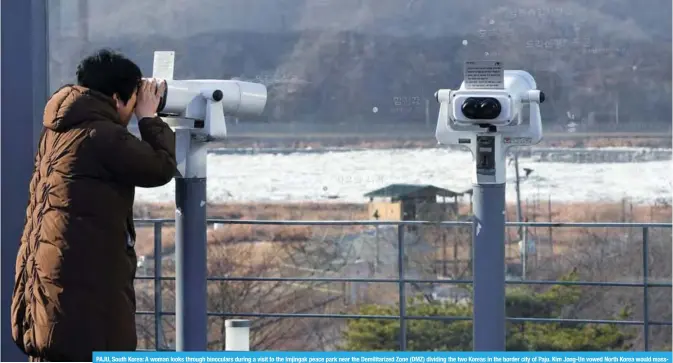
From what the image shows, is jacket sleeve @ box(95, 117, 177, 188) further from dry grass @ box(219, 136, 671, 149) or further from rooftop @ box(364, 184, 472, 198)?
rooftop @ box(364, 184, 472, 198)

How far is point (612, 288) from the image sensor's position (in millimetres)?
4750

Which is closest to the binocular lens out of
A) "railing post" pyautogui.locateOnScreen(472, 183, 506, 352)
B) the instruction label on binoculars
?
the instruction label on binoculars

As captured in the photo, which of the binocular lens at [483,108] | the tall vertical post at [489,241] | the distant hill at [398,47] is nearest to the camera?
the binocular lens at [483,108]

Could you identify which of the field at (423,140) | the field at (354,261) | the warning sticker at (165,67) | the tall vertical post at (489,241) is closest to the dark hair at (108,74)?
the warning sticker at (165,67)

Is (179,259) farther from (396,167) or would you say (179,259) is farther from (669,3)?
(669,3)

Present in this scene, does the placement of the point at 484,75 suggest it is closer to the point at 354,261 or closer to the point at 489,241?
the point at 489,241

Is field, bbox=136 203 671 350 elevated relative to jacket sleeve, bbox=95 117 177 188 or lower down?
lower down

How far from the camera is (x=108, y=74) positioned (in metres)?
2.13

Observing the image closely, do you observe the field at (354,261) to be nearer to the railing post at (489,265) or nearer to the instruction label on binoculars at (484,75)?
the railing post at (489,265)

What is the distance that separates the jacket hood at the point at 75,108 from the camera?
2.06m

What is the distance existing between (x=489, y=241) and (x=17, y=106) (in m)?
1.35

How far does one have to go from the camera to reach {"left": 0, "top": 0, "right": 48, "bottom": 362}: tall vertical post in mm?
2863

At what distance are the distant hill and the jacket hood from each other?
2476mm
